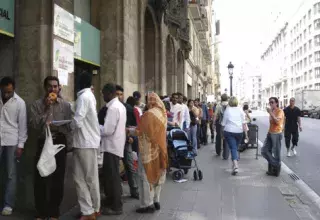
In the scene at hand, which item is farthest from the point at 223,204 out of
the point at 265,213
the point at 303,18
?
the point at 303,18

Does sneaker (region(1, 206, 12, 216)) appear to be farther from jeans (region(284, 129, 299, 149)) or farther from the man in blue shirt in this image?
the man in blue shirt

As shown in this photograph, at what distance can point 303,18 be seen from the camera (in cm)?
9094

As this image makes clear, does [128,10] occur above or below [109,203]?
above

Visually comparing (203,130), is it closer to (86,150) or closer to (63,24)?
(63,24)

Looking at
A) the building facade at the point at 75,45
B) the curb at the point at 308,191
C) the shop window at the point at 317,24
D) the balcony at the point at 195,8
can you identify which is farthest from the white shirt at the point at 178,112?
the shop window at the point at 317,24

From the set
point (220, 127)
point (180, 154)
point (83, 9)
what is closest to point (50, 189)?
point (180, 154)

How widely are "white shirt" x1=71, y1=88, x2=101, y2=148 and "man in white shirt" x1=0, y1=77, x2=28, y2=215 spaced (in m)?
0.84

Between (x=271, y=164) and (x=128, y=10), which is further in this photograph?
(x=128, y=10)

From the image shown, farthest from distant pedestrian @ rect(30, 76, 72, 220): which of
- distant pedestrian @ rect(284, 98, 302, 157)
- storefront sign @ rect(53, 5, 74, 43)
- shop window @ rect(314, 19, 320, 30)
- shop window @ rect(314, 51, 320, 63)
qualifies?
shop window @ rect(314, 19, 320, 30)

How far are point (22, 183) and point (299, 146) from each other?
40.7 feet

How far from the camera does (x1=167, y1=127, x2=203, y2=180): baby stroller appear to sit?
814 centimetres

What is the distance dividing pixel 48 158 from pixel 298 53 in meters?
99.9

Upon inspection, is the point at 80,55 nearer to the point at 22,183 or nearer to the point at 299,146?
the point at 22,183

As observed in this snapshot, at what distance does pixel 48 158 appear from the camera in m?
4.69
